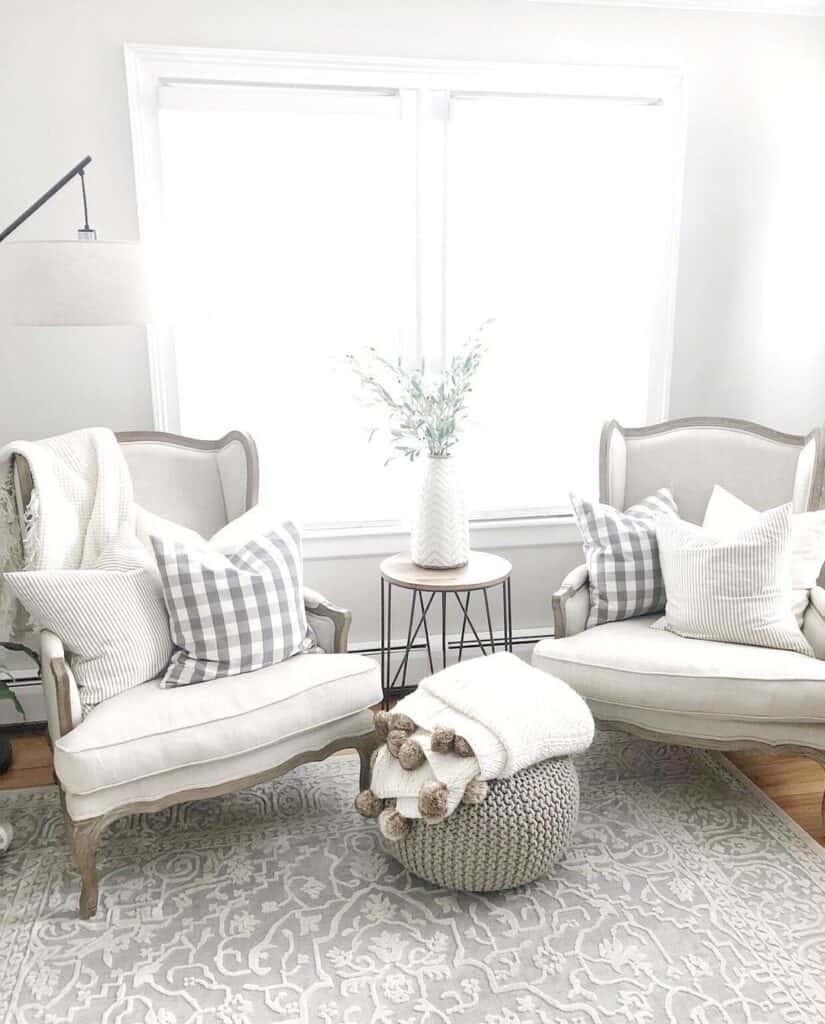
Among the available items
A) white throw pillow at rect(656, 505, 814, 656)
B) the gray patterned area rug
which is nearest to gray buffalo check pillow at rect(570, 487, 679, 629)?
white throw pillow at rect(656, 505, 814, 656)

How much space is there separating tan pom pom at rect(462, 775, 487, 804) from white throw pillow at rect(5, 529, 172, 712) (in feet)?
3.03

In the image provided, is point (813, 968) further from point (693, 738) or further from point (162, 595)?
point (162, 595)

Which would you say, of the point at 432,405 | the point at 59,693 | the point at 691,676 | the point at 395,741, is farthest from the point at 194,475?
the point at 691,676

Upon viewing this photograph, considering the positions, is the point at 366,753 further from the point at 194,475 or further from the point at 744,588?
the point at 744,588

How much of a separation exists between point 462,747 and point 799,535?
137 cm

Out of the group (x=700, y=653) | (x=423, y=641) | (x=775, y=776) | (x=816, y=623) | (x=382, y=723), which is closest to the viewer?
(x=382, y=723)

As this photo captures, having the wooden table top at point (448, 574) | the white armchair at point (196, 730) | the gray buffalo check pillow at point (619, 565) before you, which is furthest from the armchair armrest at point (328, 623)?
the gray buffalo check pillow at point (619, 565)

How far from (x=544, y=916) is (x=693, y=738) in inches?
25.9

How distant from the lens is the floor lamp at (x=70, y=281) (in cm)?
211

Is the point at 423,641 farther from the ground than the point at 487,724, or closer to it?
closer to it

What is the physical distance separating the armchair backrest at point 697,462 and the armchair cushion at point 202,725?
119 cm

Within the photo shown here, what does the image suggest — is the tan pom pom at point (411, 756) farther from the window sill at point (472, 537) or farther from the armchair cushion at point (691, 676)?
the window sill at point (472, 537)

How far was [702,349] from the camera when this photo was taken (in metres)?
3.40

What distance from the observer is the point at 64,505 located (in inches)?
101
